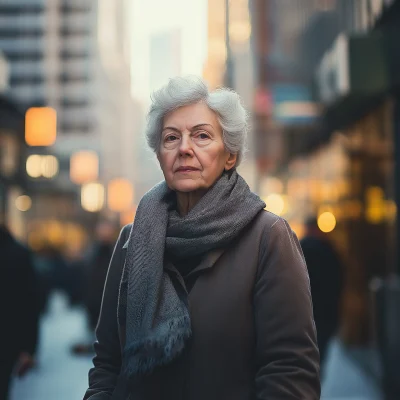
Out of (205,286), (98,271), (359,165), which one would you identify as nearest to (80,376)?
(98,271)

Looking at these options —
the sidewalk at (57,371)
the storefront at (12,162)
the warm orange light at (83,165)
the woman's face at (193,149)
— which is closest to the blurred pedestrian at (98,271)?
the sidewalk at (57,371)

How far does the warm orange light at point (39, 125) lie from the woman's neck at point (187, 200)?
78.9 ft

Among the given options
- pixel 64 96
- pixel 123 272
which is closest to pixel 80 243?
pixel 64 96

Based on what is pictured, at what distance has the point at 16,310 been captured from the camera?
17.6 feet

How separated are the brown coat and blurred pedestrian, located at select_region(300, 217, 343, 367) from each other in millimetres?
5024

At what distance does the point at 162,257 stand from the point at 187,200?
0.27 m

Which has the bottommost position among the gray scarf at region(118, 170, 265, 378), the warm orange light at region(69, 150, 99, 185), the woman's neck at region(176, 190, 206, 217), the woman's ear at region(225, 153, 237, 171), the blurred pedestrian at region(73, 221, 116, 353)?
the blurred pedestrian at region(73, 221, 116, 353)

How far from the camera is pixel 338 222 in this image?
15305 millimetres

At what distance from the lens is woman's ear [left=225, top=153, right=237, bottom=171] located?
2879mm

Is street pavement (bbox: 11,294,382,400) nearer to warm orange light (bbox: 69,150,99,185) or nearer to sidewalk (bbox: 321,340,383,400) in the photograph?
sidewalk (bbox: 321,340,383,400)

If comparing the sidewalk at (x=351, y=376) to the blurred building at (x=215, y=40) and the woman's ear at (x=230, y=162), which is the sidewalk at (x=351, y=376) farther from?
the blurred building at (x=215, y=40)

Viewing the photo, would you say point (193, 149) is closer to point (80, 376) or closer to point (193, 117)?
point (193, 117)

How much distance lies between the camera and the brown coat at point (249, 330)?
8.25 feet

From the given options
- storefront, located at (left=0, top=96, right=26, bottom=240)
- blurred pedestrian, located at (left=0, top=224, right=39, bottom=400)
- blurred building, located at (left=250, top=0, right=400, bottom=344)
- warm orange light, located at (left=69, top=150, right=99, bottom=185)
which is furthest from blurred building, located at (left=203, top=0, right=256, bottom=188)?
warm orange light, located at (left=69, top=150, right=99, bottom=185)
